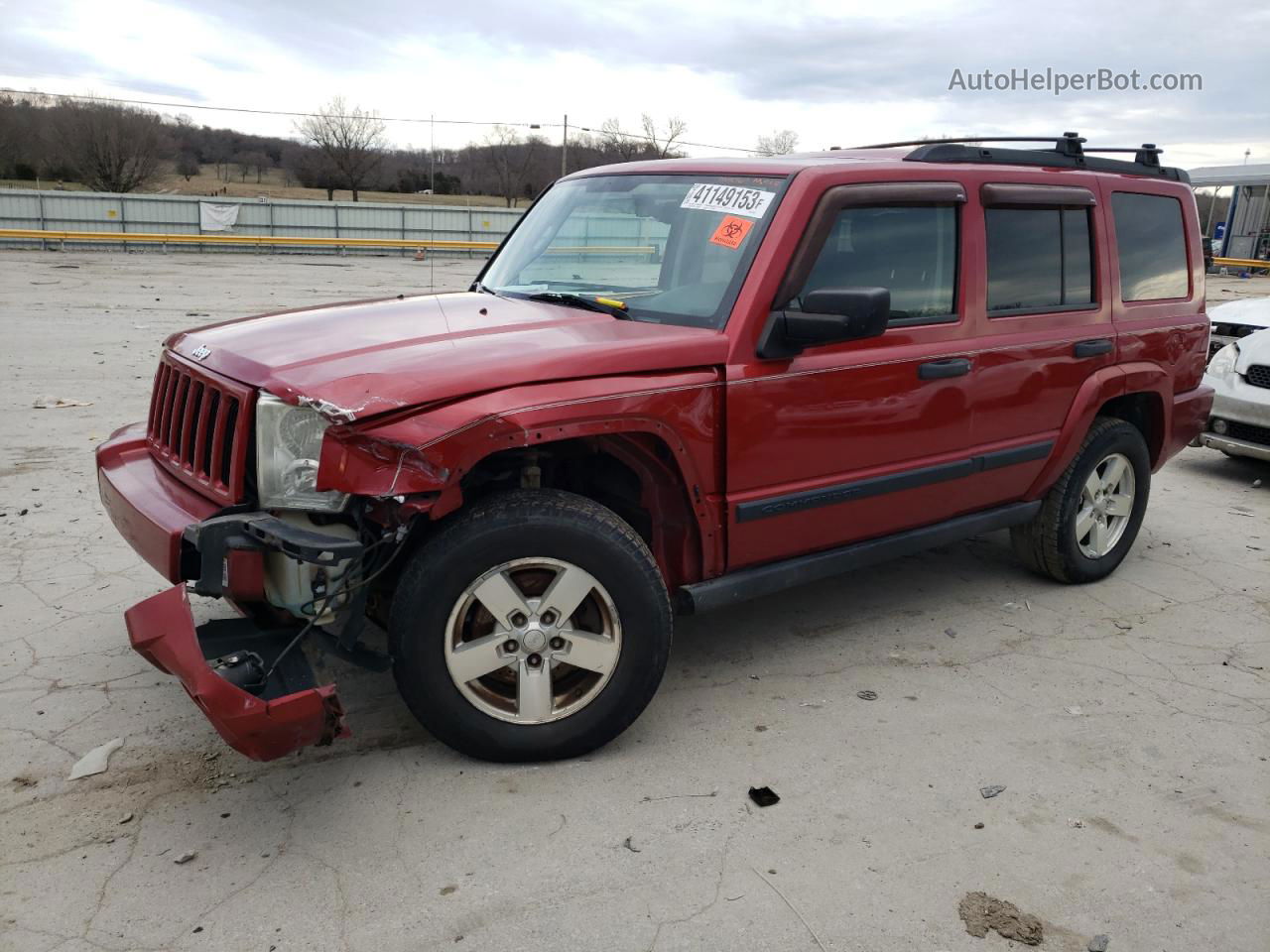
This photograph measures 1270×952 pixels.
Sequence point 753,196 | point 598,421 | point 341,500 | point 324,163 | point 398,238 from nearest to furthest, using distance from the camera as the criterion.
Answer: point 341,500
point 598,421
point 753,196
point 398,238
point 324,163

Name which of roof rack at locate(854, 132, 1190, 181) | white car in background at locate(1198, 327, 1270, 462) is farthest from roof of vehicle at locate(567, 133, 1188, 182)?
white car in background at locate(1198, 327, 1270, 462)

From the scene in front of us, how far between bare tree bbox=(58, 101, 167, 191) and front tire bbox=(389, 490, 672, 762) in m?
51.1

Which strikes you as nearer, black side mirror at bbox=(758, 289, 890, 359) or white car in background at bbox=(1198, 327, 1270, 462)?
black side mirror at bbox=(758, 289, 890, 359)

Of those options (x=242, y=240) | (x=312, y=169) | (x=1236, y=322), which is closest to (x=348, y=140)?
(x=312, y=169)

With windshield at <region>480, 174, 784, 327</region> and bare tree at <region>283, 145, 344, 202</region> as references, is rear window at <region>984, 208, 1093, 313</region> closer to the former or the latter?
windshield at <region>480, 174, 784, 327</region>

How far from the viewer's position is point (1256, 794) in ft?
10.8

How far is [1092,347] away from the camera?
4672 millimetres

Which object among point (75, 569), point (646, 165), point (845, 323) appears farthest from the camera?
point (75, 569)

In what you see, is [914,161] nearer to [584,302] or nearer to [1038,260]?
[1038,260]

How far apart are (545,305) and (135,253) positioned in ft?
93.9

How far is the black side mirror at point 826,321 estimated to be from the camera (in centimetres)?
334

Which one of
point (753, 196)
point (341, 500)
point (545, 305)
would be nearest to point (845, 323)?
point (753, 196)

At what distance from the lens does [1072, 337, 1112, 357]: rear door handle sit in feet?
15.1

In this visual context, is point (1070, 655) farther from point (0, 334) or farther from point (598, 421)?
point (0, 334)
